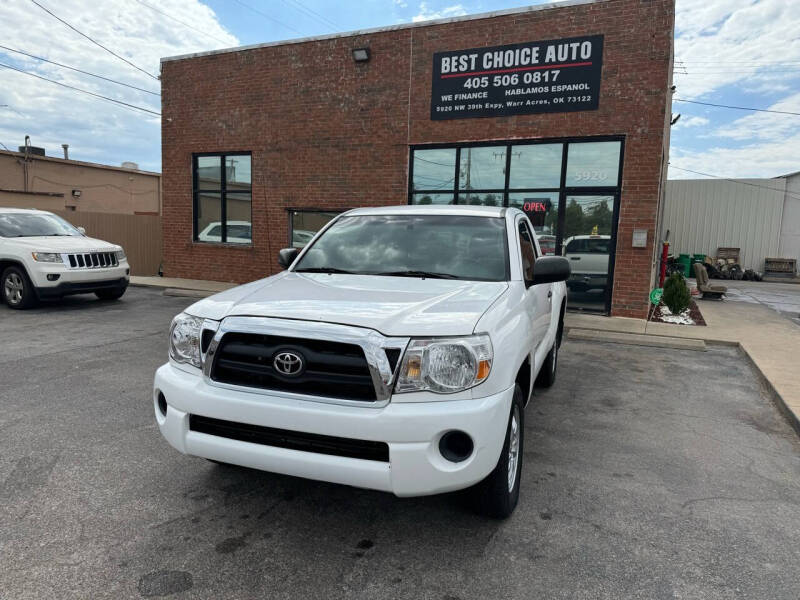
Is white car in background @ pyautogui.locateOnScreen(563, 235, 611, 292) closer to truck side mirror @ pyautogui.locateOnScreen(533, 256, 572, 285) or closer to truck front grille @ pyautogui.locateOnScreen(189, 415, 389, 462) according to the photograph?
truck side mirror @ pyautogui.locateOnScreen(533, 256, 572, 285)

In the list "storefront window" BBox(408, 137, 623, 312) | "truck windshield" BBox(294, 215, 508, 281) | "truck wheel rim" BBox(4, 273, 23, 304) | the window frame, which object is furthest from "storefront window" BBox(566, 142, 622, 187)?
"truck wheel rim" BBox(4, 273, 23, 304)

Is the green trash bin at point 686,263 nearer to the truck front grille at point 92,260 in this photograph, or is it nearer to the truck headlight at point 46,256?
the truck front grille at point 92,260

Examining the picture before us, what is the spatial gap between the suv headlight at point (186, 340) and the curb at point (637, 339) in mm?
7011

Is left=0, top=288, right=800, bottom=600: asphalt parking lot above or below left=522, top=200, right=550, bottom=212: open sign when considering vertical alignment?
below

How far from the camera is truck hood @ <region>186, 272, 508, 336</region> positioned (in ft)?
8.46

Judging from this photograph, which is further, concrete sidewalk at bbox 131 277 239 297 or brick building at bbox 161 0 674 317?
concrete sidewalk at bbox 131 277 239 297

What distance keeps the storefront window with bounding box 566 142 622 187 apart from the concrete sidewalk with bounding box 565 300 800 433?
253 cm

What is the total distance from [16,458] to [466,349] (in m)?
3.17

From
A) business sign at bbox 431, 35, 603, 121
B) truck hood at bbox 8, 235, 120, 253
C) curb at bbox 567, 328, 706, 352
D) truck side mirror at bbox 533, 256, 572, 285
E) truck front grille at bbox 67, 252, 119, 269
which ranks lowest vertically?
curb at bbox 567, 328, 706, 352

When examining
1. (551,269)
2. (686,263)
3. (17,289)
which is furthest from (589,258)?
(686,263)

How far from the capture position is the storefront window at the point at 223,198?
45.0ft

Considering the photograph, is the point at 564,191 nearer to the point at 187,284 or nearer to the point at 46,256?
the point at 187,284

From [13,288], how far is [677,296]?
12.3m

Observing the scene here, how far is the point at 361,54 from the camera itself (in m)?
11.8
